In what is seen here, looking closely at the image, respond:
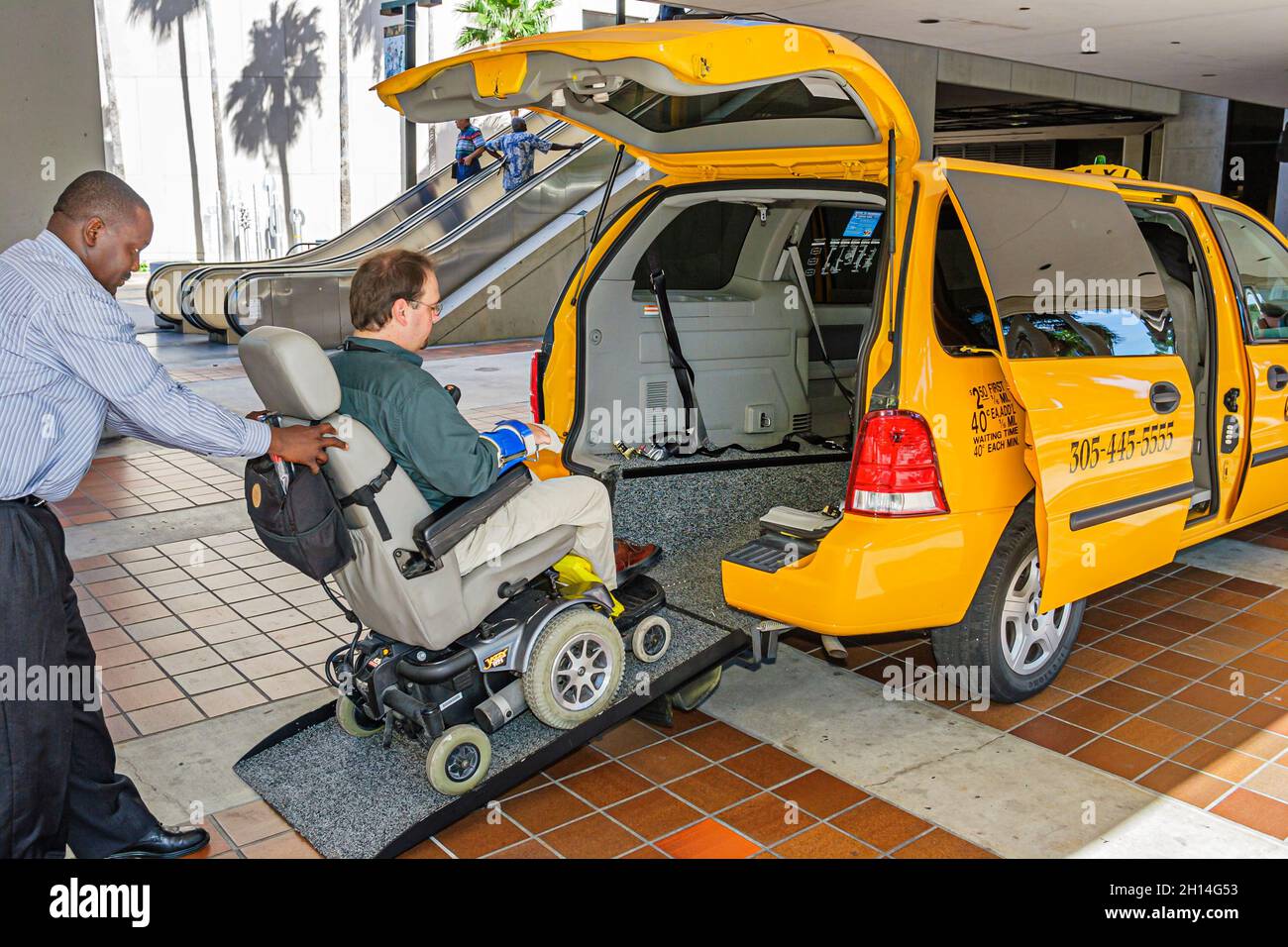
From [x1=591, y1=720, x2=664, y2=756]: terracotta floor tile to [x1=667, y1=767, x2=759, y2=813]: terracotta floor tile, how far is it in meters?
0.30

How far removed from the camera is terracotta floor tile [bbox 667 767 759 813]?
351 centimetres

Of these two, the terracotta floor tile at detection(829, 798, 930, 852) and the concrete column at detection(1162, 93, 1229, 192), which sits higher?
the concrete column at detection(1162, 93, 1229, 192)

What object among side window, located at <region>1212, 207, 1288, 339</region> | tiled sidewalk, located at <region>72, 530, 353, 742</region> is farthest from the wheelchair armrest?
side window, located at <region>1212, 207, 1288, 339</region>

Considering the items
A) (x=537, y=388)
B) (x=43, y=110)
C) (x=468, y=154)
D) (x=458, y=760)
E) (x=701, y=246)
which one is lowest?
(x=458, y=760)

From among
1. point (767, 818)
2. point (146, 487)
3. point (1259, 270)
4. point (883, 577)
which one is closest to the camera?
point (767, 818)

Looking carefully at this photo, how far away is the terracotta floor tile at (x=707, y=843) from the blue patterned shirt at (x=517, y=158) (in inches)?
561

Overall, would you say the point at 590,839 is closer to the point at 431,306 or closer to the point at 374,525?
the point at 374,525

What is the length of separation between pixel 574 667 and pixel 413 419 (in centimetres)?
94

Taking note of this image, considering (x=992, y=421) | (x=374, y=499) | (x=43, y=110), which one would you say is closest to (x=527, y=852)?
(x=374, y=499)

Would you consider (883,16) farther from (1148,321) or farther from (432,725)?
(432,725)

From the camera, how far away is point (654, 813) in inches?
136

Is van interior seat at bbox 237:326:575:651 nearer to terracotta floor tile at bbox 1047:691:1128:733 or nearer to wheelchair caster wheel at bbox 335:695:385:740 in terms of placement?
wheelchair caster wheel at bbox 335:695:385:740

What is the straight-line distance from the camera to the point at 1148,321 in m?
4.31
